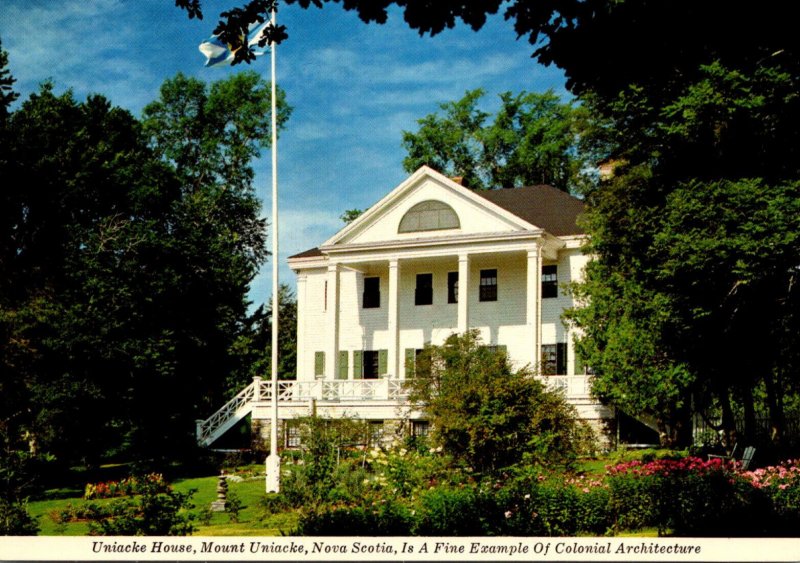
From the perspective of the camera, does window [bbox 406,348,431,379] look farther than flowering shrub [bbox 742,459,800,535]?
Yes

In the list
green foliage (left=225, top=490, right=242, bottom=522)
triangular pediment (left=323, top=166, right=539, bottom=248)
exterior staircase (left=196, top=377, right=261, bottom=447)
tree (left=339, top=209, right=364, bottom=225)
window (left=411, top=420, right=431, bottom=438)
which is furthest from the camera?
tree (left=339, top=209, right=364, bottom=225)

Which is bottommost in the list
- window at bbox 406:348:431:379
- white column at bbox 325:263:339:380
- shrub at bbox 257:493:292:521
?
shrub at bbox 257:493:292:521

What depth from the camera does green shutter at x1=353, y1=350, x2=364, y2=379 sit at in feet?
99.5

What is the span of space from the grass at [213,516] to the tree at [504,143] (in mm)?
14919

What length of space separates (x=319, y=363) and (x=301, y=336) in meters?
1.10

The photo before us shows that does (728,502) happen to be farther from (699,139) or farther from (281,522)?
(699,139)

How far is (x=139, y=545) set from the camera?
456 inches

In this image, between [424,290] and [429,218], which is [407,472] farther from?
[424,290]

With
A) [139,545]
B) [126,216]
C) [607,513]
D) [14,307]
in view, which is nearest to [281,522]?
[139,545]

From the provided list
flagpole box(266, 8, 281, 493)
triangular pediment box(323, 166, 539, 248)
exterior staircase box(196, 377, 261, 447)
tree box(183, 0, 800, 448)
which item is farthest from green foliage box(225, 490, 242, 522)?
triangular pediment box(323, 166, 539, 248)

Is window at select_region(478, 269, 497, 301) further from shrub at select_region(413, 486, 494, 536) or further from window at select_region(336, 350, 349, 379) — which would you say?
shrub at select_region(413, 486, 494, 536)

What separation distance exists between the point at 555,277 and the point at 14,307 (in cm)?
1490

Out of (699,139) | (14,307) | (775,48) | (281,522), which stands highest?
(699,139)

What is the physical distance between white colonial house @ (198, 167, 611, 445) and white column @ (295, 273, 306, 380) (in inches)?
Answer: 1.5
